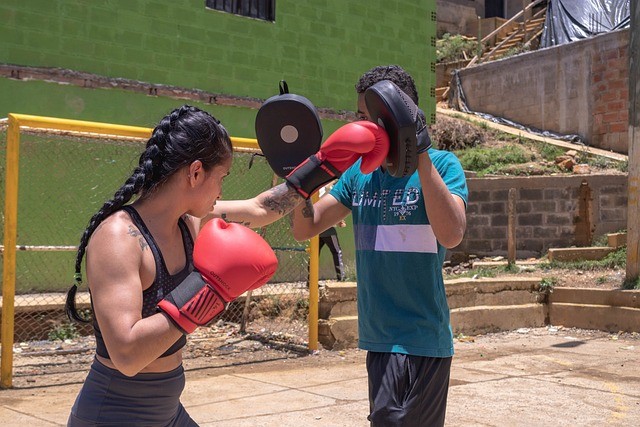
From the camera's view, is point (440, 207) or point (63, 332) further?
point (63, 332)

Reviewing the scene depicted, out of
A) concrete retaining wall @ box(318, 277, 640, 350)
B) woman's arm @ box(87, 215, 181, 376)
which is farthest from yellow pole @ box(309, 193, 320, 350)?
woman's arm @ box(87, 215, 181, 376)

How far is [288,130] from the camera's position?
309cm

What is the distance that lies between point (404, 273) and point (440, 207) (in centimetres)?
33

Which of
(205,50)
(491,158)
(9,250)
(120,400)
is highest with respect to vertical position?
(205,50)

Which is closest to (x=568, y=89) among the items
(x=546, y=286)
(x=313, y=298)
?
(x=546, y=286)

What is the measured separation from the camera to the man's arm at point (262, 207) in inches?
113

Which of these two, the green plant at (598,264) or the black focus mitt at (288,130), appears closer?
the black focus mitt at (288,130)

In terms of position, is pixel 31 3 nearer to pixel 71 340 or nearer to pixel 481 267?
pixel 71 340

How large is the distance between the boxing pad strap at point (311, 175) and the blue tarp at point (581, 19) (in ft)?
56.8

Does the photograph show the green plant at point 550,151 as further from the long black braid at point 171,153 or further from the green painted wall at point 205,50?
the long black braid at point 171,153

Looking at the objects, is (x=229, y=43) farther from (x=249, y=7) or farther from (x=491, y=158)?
(x=491, y=158)

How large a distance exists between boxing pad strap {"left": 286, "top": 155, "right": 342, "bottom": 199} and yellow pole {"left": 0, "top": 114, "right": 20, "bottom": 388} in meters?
3.46

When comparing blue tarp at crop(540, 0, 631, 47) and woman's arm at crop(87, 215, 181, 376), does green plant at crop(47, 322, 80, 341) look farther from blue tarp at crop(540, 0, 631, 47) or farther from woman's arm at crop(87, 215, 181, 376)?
blue tarp at crop(540, 0, 631, 47)

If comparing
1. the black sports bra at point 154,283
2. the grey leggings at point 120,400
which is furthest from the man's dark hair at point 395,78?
the grey leggings at point 120,400
